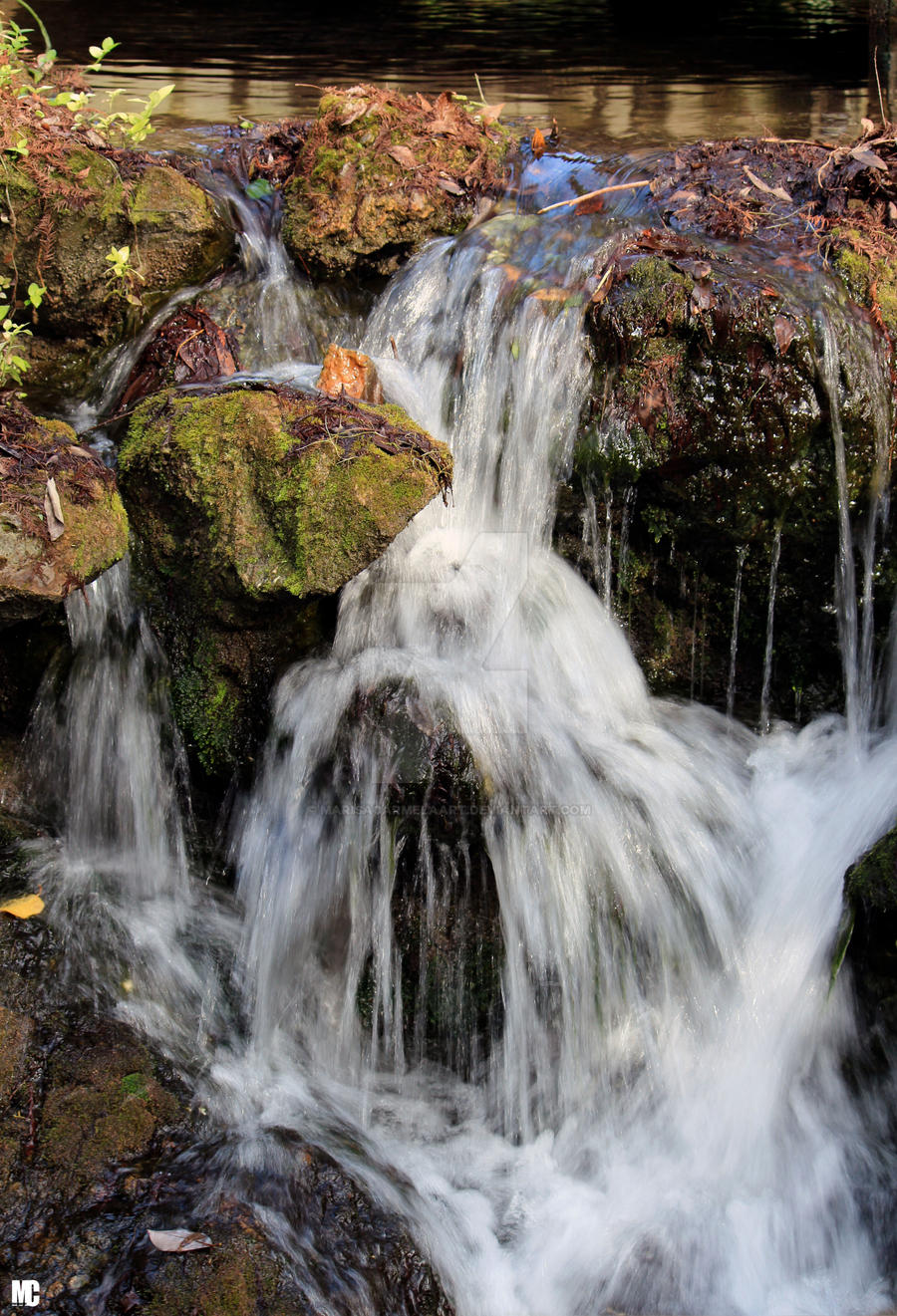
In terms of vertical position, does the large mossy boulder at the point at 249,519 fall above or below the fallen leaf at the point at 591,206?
below

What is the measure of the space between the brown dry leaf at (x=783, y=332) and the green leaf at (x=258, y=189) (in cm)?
307

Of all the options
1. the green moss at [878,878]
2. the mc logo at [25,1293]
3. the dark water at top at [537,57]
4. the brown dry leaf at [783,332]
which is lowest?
the mc logo at [25,1293]

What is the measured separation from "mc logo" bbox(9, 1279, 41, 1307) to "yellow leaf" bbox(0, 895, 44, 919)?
4.49ft

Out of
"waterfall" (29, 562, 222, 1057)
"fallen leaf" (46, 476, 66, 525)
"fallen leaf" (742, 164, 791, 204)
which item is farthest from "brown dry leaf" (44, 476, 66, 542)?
"fallen leaf" (742, 164, 791, 204)

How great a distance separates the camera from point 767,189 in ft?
16.5

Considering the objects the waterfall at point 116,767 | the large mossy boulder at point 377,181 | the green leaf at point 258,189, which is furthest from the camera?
the green leaf at point 258,189

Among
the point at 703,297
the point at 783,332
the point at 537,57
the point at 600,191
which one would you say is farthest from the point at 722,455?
the point at 537,57

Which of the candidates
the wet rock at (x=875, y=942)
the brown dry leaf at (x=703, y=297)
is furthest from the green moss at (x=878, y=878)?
the brown dry leaf at (x=703, y=297)

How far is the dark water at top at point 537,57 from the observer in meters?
7.15

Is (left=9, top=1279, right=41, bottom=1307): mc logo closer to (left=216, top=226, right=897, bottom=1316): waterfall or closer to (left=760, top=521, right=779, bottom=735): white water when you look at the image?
(left=216, top=226, right=897, bottom=1316): waterfall

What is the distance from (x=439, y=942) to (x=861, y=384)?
116 inches

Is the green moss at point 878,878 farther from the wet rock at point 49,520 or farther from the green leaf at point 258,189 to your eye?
the green leaf at point 258,189

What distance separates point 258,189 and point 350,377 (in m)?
1.87

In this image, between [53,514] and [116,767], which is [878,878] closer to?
[116,767]
